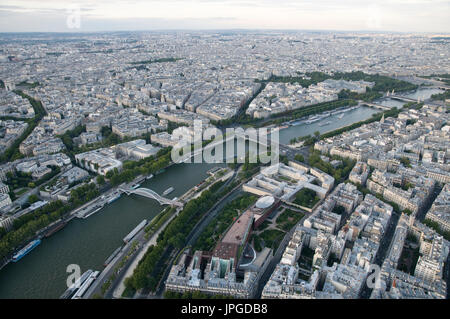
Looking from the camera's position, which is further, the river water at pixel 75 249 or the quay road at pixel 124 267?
the river water at pixel 75 249

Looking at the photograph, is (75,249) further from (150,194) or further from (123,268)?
(150,194)

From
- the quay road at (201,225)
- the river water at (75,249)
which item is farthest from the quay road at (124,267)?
the quay road at (201,225)

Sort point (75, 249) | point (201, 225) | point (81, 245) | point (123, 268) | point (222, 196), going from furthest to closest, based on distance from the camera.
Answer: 1. point (222, 196)
2. point (201, 225)
3. point (81, 245)
4. point (75, 249)
5. point (123, 268)

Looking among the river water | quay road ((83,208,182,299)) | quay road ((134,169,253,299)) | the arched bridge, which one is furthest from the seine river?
quay road ((134,169,253,299))

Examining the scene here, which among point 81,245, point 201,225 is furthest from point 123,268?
point 201,225

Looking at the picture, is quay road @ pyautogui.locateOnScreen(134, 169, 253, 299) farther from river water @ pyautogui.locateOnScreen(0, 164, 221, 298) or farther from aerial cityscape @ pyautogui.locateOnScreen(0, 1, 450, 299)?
river water @ pyautogui.locateOnScreen(0, 164, 221, 298)

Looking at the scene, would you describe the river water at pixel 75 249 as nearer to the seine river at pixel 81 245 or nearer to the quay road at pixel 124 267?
the seine river at pixel 81 245

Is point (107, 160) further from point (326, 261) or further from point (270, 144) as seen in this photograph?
point (326, 261)
